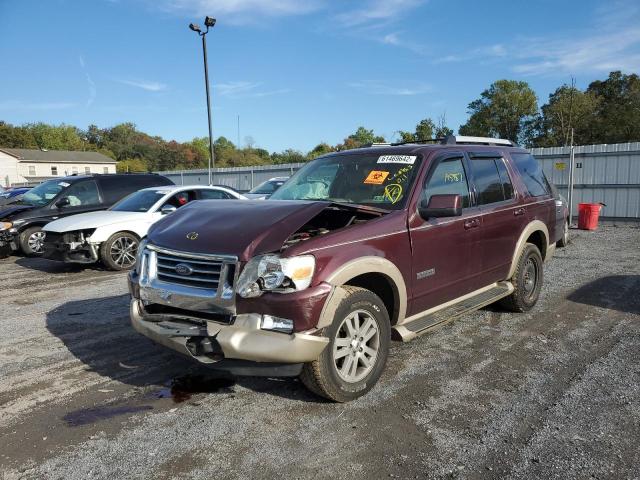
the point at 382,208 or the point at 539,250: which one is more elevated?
the point at 382,208

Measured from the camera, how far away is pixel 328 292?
331 centimetres

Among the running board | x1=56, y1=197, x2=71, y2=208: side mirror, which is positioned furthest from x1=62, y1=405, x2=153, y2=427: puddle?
x1=56, y1=197, x2=71, y2=208: side mirror

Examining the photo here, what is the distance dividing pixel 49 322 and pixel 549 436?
5.56 meters

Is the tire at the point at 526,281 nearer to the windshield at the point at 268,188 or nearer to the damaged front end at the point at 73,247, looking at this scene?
the damaged front end at the point at 73,247

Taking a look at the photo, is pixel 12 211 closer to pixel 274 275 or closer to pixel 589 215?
pixel 274 275

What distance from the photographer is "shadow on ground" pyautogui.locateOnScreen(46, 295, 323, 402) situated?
13.0 ft

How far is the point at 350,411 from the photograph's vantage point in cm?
349

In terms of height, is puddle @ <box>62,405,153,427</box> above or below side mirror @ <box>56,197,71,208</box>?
below

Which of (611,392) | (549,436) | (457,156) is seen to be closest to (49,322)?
(457,156)

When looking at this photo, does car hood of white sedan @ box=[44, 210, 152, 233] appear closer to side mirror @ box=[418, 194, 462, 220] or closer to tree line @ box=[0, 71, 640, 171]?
side mirror @ box=[418, 194, 462, 220]

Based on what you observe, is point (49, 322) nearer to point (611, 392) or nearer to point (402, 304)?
point (402, 304)

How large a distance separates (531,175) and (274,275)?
165 inches

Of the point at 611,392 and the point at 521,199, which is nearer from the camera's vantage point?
the point at 611,392

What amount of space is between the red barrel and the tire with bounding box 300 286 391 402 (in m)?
12.9
